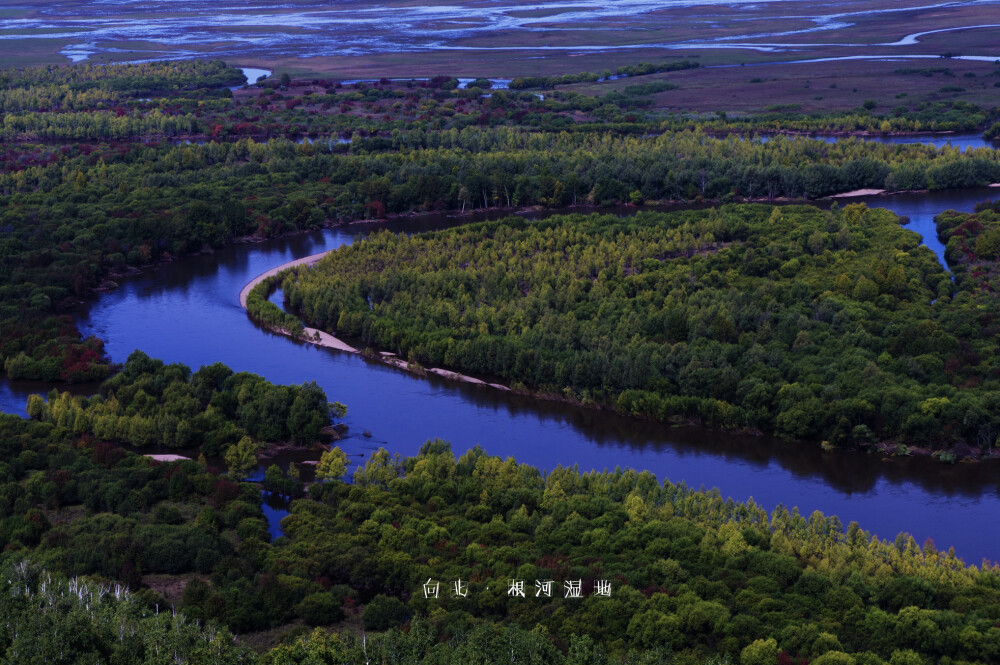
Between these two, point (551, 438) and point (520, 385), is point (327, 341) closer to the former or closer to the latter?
point (520, 385)

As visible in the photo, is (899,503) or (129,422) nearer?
(899,503)

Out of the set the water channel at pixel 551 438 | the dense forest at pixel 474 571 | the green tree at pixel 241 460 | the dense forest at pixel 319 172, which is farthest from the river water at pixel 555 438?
the dense forest at pixel 319 172

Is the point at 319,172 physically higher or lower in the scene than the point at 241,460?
higher

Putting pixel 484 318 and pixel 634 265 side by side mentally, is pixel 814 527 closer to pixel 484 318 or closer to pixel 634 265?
pixel 484 318

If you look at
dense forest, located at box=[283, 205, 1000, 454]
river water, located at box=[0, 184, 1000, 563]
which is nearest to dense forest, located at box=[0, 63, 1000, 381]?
river water, located at box=[0, 184, 1000, 563]

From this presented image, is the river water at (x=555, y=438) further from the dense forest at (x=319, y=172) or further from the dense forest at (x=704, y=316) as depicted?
the dense forest at (x=319, y=172)

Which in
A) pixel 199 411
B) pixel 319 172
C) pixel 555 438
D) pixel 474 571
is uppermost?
pixel 319 172

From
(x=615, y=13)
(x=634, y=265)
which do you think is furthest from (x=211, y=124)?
(x=615, y=13)

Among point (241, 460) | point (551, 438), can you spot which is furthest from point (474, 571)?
point (551, 438)
